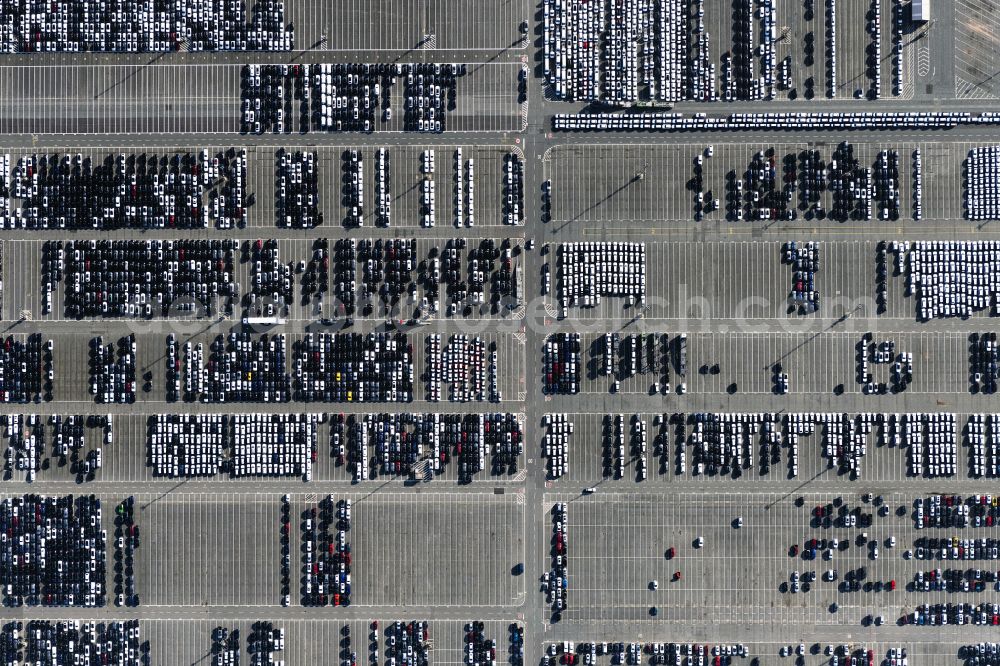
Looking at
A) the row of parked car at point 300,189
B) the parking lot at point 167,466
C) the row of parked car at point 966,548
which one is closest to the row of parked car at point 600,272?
the parking lot at point 167,466

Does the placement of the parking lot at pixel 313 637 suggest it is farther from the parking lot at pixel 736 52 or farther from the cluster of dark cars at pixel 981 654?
the parking lot at pixel 736 52

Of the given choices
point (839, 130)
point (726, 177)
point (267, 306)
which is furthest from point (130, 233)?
point (839, 130)

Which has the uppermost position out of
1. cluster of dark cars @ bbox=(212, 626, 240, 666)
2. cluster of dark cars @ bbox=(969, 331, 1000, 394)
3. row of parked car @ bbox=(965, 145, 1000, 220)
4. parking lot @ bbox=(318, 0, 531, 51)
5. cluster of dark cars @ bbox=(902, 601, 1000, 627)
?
parking lot @ bbox=(318, 0, 531, 51)

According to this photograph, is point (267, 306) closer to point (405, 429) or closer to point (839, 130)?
point (405, 429)

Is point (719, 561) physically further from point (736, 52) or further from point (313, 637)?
point (736, 52)

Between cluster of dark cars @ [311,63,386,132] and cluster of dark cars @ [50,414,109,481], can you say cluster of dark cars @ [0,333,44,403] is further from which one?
cluster of dark cars @ [311,63,386,132]

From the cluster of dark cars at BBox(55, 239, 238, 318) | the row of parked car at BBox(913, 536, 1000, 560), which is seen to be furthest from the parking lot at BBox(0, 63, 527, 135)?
the row of parked car at BBox(913, 536, 1000, 560)

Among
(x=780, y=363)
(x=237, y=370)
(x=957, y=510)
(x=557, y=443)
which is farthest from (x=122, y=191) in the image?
(x=957, y=510)
